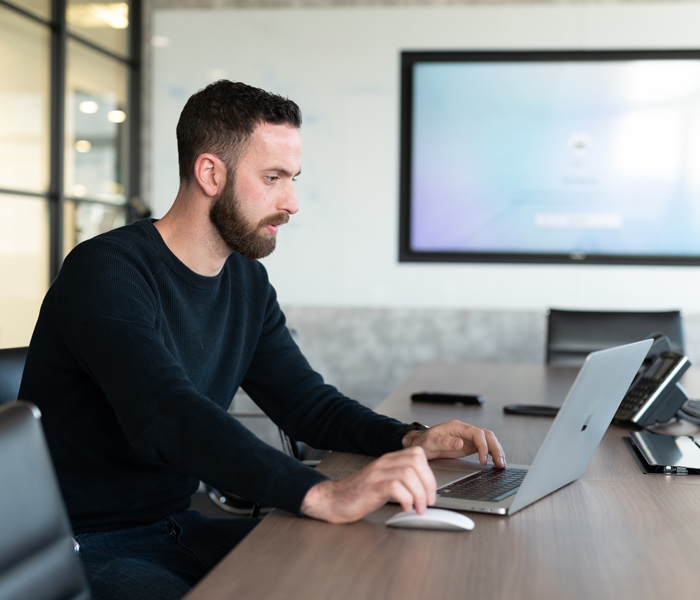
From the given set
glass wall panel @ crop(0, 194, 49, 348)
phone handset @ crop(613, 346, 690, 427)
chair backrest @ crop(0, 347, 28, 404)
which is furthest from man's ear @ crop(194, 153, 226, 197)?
glass wall panel @ crop(0, 194, 49, 348)

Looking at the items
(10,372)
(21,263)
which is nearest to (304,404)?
(10,372)

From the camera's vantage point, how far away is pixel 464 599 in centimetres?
90

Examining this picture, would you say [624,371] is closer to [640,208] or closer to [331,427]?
[331,427]

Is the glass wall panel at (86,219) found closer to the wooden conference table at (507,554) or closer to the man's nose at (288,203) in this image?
the man's nose at (288,203)

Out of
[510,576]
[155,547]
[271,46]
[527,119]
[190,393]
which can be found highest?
[271,46]

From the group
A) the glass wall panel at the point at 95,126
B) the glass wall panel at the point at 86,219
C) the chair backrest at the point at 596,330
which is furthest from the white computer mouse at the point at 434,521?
the glass wall panel at the point at 95,126

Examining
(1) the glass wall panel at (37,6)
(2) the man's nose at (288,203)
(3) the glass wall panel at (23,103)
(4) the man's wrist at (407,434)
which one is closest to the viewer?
(4) the man's wrist at (407,434)

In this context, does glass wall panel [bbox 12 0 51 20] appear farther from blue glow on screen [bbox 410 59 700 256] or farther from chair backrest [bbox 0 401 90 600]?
chair backrest [bbox 0 401 90 600]

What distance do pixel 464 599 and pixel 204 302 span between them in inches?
37.6

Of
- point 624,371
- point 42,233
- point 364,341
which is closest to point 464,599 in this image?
point 624,371

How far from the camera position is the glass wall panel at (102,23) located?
436 centimetres

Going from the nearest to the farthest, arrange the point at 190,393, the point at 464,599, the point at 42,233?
1. the point at 464,599
2. the point at 190,393
3. the point at 42,233

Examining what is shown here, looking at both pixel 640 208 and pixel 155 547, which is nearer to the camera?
pixel 155 547

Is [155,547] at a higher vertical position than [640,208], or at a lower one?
lower
